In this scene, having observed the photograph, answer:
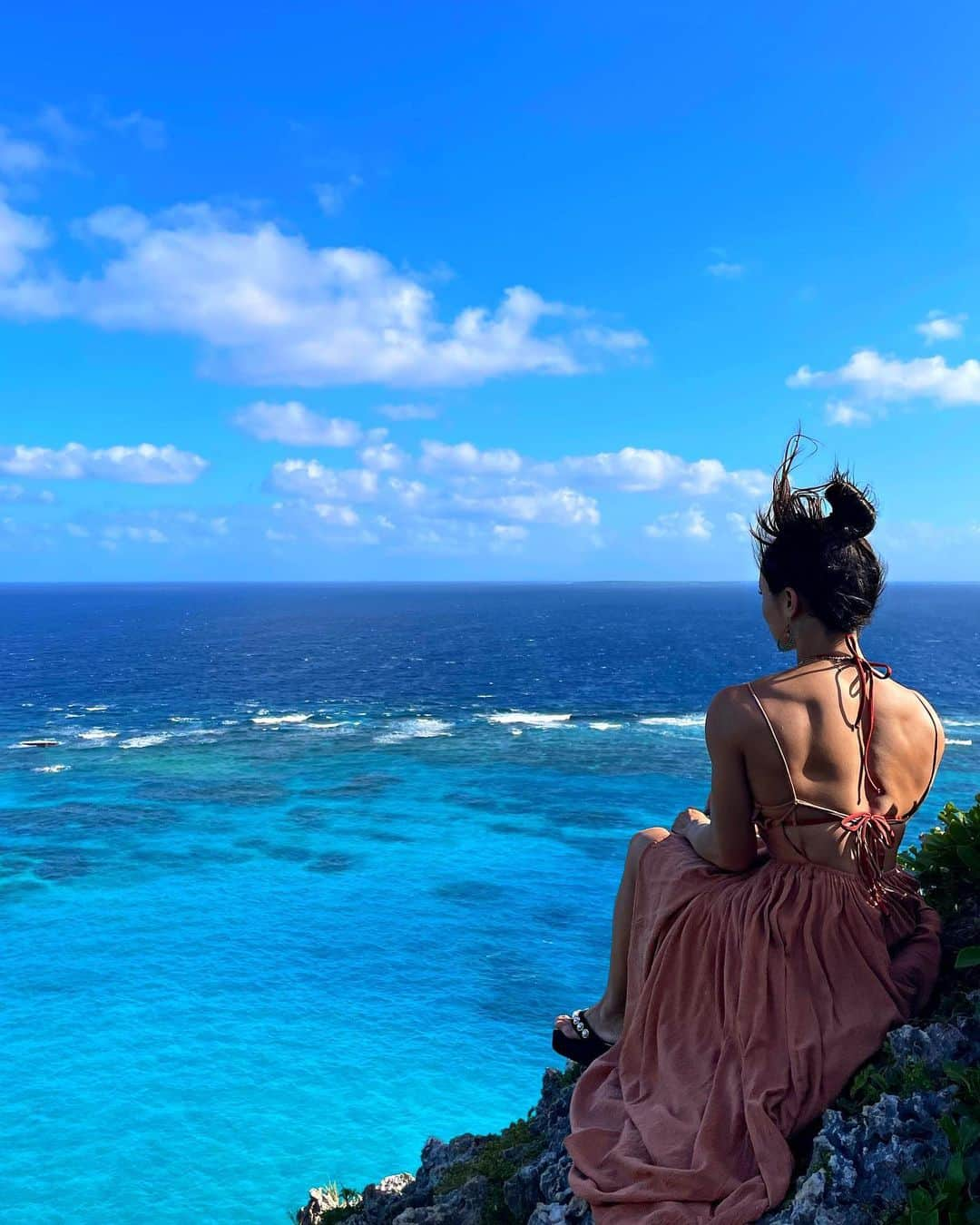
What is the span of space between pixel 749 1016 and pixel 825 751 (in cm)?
137

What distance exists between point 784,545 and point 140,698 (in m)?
74.1

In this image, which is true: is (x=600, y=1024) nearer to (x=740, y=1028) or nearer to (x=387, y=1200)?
(x=740, y=1028)

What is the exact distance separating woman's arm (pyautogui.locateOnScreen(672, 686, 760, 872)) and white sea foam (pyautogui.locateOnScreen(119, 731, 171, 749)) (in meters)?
55.2

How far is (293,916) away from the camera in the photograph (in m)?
30.8

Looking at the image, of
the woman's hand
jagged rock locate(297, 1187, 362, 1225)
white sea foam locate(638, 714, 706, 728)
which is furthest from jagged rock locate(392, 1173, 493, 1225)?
white sea foam locate(638, 714, 706, 728)

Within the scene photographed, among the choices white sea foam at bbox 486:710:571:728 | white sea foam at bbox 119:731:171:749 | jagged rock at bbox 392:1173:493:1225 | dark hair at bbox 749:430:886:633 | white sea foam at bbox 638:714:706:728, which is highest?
dark hair at bbox 749:430:886:633

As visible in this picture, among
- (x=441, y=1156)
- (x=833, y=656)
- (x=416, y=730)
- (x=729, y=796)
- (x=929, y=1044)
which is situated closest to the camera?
(x=929, y=1044)

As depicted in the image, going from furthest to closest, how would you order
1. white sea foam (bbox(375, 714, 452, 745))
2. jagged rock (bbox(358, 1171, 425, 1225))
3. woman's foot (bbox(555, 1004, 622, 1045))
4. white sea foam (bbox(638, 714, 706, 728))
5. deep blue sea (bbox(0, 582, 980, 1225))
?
Answer: white sea foam (bbox(638, 714, 706, 728)) < white sea foam (bbox(375, 714, 452, 745)) < deep blue sea (bbox(0, 582, 980, 1225)) < jagged rock (bbox(358, 1171, 425, 1225)) < woman's foot (bbox(555, 1004, 622, 1045))

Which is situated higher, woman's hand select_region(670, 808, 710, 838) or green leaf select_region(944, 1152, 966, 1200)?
woman's hand select_region(670, 808, 710, 838)

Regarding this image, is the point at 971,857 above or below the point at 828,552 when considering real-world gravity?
below

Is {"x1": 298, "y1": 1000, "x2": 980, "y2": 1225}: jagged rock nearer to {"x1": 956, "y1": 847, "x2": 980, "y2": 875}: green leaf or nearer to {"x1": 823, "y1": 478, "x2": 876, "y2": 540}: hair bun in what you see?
{"x1": 956, "y1": 847, "x2": 980, "y2": 875}: green leaf

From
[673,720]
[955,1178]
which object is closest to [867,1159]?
[955,1178]

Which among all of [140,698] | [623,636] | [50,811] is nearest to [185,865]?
[50,811]

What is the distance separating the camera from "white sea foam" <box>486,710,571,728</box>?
6216cm
